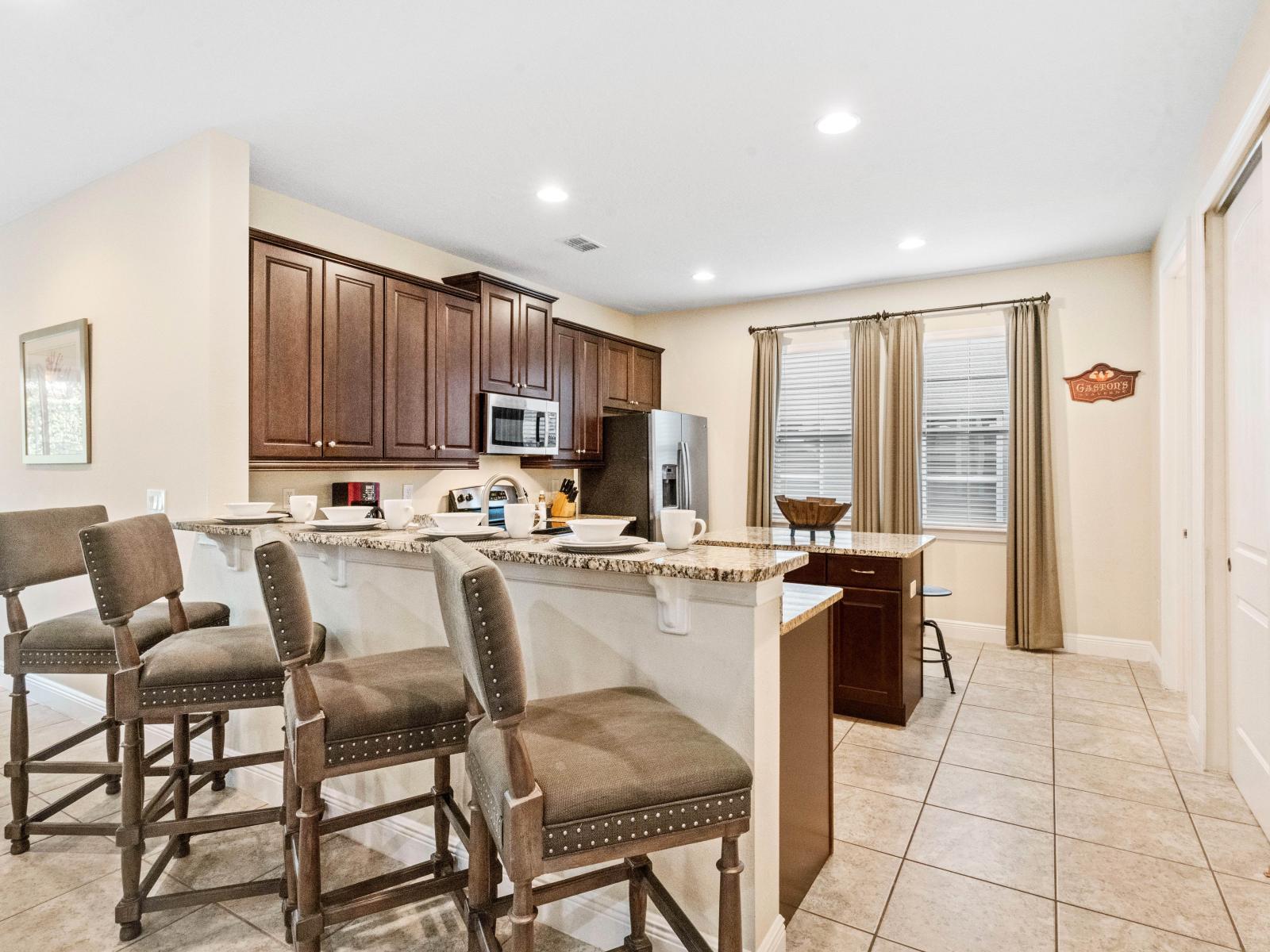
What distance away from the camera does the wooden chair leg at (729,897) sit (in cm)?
129

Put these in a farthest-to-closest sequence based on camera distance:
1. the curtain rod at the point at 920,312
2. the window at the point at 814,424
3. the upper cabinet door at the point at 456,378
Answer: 1. the window at the point at 814,424
2. the curtain rod at the point at 920,312
3. the upper cabinet door at the point at 456,378

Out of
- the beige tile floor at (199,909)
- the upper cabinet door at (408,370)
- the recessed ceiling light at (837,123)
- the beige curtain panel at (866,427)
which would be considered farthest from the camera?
the beige curtain panel at (866,427)

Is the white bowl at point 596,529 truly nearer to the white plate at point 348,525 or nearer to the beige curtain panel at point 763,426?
the white plate at point 348,525

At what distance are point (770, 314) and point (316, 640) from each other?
4693mm

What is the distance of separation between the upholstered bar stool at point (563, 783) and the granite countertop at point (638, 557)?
296mm

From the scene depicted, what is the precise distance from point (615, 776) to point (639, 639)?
553 mm

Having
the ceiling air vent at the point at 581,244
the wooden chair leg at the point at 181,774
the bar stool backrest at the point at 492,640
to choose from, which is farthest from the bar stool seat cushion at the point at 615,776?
the ceiling air vent at the point at 581,244

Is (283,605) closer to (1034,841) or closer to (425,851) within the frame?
(425,851)

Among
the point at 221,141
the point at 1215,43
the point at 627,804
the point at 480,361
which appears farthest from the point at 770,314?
the point at 627,804

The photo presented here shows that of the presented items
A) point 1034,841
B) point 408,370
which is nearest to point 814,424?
point 408,370

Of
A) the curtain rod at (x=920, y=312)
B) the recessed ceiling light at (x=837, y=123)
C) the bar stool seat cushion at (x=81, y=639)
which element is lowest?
the bar stool seat cushion at (x=81, y=639)

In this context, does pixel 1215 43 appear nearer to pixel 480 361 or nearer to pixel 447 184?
pixel 447 184

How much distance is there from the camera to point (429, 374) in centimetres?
401

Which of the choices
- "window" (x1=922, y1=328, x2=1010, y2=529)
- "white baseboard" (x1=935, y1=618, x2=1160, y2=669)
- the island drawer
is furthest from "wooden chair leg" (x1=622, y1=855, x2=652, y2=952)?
"window" (x1=922, y1=328, x2=1010, y2=529)
